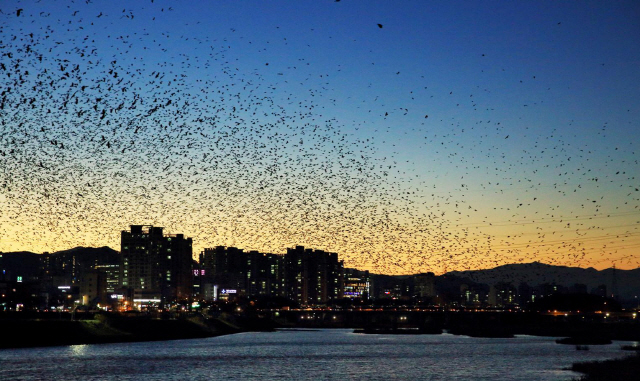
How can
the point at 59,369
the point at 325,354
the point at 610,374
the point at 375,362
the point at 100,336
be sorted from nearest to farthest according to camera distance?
1. the point at 610,374
2. the point at 59,369
3. the point at 375,362
4. the point at 325,354
5. the point at 100,336

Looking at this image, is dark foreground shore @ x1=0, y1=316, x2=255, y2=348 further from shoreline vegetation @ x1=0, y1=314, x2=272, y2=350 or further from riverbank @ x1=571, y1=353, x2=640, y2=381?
riverbank @ x1=571, y1=353, x2=640, y2=381

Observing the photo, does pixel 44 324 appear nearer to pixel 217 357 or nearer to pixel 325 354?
pixel 217 357

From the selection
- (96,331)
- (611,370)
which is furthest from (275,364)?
(96,331)

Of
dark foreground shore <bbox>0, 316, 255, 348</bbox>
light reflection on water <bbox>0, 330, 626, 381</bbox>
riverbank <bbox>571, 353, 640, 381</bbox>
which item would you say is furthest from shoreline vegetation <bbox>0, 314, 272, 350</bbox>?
riverbank <bbox>571, 353, 640, 381</bbox>

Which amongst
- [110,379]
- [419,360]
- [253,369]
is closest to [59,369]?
[110,379]


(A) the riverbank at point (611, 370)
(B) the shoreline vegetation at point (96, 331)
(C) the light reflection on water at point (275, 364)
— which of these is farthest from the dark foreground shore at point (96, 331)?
(A) the riverbank at point (611, 370)

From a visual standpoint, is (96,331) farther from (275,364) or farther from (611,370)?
(611,370)

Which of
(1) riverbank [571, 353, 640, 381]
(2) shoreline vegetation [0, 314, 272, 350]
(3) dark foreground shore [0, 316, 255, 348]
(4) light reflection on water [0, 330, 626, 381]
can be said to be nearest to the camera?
(1) riverbank [571, 353, 640, 381]

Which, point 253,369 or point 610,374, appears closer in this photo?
point 610,374
